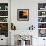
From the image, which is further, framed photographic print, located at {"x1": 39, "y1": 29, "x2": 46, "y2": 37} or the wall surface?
framed photographic print, located at {"x1": 39, "y1": 29, "x2": 46, "y2": 37}

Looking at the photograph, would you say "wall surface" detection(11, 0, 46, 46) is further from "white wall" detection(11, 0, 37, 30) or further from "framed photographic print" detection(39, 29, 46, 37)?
"framed photographic print" detection(39, 29, 46, 37)

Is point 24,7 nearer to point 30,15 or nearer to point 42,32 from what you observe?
point 30,15

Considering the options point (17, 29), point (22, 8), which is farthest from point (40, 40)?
point (22, 8)

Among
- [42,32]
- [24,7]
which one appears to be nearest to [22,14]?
[24,7]

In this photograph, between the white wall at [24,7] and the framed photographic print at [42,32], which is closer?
the white wall at [24,7]

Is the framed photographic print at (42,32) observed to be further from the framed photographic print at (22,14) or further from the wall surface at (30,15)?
the framed photographic print at (22,14)

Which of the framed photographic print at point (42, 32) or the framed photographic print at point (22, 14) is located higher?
the framed photographic print at point (22, 14)

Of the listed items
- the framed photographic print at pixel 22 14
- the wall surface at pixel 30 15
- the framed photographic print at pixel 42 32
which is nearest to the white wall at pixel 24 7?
the wall surface at pixel 30 15

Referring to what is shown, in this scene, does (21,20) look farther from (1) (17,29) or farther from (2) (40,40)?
(2) (40,40)

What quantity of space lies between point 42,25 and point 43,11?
0.76 m

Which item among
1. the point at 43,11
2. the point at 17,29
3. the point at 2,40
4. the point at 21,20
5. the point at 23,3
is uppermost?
the point at 23,3

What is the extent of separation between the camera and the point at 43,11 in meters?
6.94

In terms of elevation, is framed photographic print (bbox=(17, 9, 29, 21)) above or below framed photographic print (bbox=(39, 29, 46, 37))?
above

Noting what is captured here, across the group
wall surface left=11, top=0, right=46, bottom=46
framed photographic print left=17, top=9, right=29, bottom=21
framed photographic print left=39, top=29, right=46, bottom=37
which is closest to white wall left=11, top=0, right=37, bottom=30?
wall surface left=11, top=0, right=46, bottom=46
